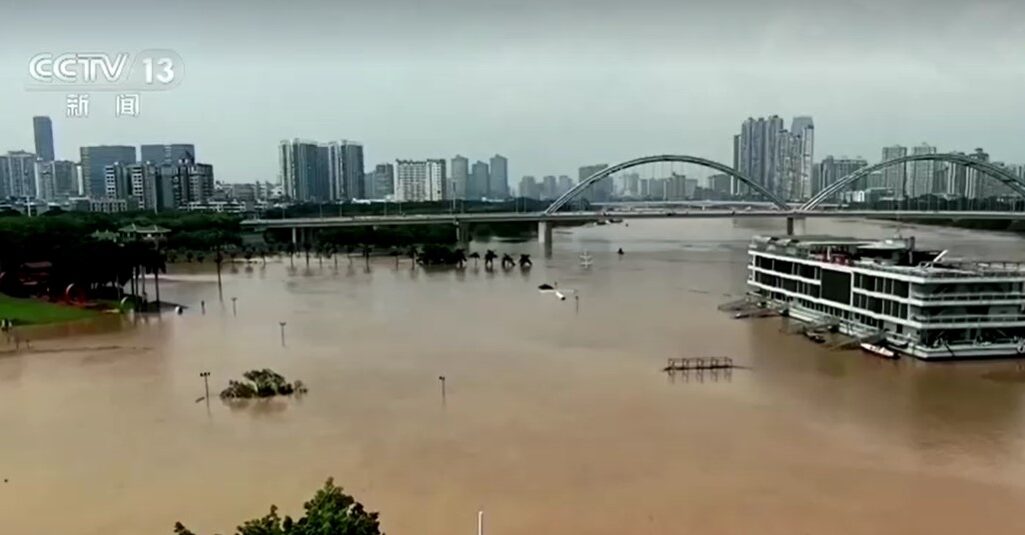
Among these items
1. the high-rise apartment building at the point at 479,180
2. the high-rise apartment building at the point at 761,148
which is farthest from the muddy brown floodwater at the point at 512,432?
the high-rise apartment building at the point at 479,180

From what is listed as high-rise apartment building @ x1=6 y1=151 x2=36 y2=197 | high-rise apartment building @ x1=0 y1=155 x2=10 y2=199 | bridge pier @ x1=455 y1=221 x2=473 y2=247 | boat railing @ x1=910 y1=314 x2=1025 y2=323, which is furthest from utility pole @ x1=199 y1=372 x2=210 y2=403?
high-rise apartment building @ x1=0 y1=155 x2=10 y2=199

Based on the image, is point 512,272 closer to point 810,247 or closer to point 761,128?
point 810,247

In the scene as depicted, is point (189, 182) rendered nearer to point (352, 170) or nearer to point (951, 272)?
point (352, 170)

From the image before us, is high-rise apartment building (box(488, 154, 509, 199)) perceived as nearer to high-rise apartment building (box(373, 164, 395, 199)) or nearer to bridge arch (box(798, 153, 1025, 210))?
high-rise apartment building (box(373, 164, 395, 199))

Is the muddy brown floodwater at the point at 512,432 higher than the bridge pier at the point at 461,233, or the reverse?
the bridge pier at the point at 461,233

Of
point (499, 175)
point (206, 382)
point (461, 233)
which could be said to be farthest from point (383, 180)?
point (206, 382)

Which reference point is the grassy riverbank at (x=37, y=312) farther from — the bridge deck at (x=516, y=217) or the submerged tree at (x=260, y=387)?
the bridge deck at (x=516, y=217)
